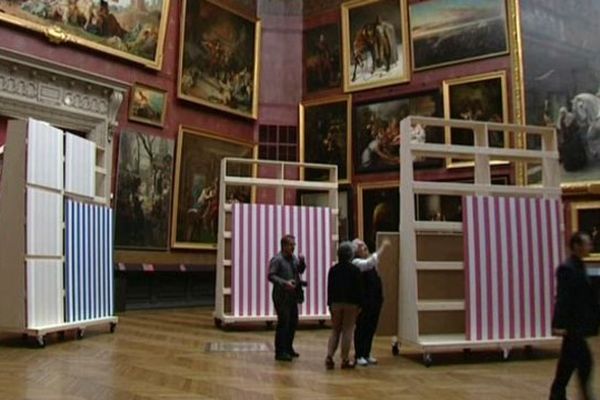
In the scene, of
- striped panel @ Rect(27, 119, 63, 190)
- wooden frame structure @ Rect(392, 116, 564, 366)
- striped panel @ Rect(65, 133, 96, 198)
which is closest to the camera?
wooden frame structure @ Rect(392, 116, 564, 366)

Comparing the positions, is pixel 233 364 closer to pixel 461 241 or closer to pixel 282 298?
pixel 282 298

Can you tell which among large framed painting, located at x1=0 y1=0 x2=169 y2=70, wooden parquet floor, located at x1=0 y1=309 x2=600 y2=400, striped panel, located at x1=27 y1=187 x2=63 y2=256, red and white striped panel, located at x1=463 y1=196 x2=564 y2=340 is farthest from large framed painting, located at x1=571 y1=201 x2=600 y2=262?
striped panel, located at x1=27 y1=187 x2=63 y2=256

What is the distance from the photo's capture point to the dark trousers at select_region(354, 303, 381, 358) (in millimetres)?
8344

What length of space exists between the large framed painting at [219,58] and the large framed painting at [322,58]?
67.0 inches

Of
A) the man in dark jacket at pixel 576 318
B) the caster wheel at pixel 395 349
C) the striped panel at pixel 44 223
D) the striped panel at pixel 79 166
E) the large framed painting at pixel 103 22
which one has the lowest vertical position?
the caster wheel at pixel 395 349

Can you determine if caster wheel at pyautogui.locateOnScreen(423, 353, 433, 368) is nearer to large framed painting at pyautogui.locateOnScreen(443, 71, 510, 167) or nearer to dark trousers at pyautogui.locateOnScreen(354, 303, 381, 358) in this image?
→ dark trousers at pyautogui.locateOnScreen(354, 303, 381, 358)

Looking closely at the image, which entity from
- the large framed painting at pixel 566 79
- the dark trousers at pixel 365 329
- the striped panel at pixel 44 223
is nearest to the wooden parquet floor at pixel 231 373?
the dark trousers at pixel 365 329

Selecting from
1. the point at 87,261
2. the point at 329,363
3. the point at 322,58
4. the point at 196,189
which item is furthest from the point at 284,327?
the point at 322,58

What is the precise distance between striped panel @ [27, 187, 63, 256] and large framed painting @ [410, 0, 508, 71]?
11.5 metres

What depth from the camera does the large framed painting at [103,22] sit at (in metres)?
13.9

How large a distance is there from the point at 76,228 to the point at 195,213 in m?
7.27

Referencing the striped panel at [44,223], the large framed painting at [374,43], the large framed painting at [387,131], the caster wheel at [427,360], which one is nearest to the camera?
the caster wheel at [427,360]

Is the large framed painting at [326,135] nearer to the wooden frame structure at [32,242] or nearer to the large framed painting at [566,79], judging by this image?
the large framed painting at [566,79]

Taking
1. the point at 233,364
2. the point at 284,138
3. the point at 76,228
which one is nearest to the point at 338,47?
the point at 284,138
